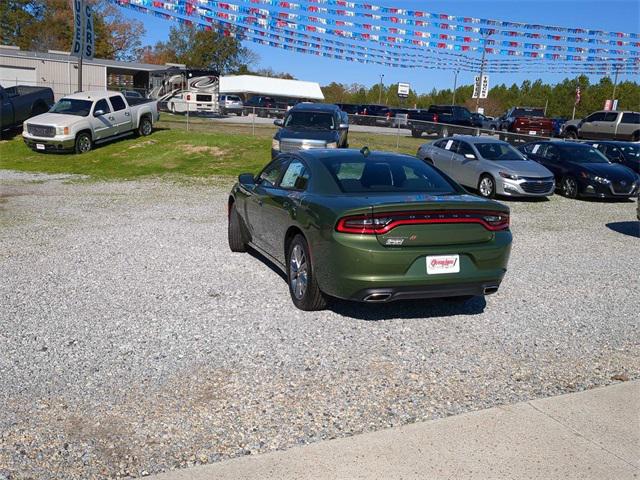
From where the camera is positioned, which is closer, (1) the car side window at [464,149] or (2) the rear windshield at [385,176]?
(2) the rear windshield at [385,176]

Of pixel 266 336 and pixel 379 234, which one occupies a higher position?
pixel 379 234

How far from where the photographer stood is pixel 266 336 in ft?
16.9

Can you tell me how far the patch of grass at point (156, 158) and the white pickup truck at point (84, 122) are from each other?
1.28 ft

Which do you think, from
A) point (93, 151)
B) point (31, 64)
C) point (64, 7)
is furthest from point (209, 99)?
point (64, 7)

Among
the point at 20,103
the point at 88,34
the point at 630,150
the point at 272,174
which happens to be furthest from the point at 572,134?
the point at 272,174

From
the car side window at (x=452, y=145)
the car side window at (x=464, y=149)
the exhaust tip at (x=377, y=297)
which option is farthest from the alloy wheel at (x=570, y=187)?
the exhaust tip at (x=377, y=297)

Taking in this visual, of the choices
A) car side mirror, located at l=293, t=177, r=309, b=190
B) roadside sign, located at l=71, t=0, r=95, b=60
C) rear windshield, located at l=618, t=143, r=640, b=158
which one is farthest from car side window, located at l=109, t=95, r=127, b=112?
car side mirror, located at l=293, t=177, r=309, b=190

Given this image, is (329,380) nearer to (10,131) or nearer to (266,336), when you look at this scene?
(266,336)

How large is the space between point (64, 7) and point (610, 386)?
3406 inches

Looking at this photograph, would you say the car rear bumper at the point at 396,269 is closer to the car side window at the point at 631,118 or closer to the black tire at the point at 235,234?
the black tire at the point at 235,234

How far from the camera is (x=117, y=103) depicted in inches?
841

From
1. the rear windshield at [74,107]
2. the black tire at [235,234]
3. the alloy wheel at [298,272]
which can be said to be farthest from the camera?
the rear windshield at [74,107]

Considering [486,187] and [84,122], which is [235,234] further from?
[84,122]

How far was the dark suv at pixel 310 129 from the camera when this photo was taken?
16422 mm
